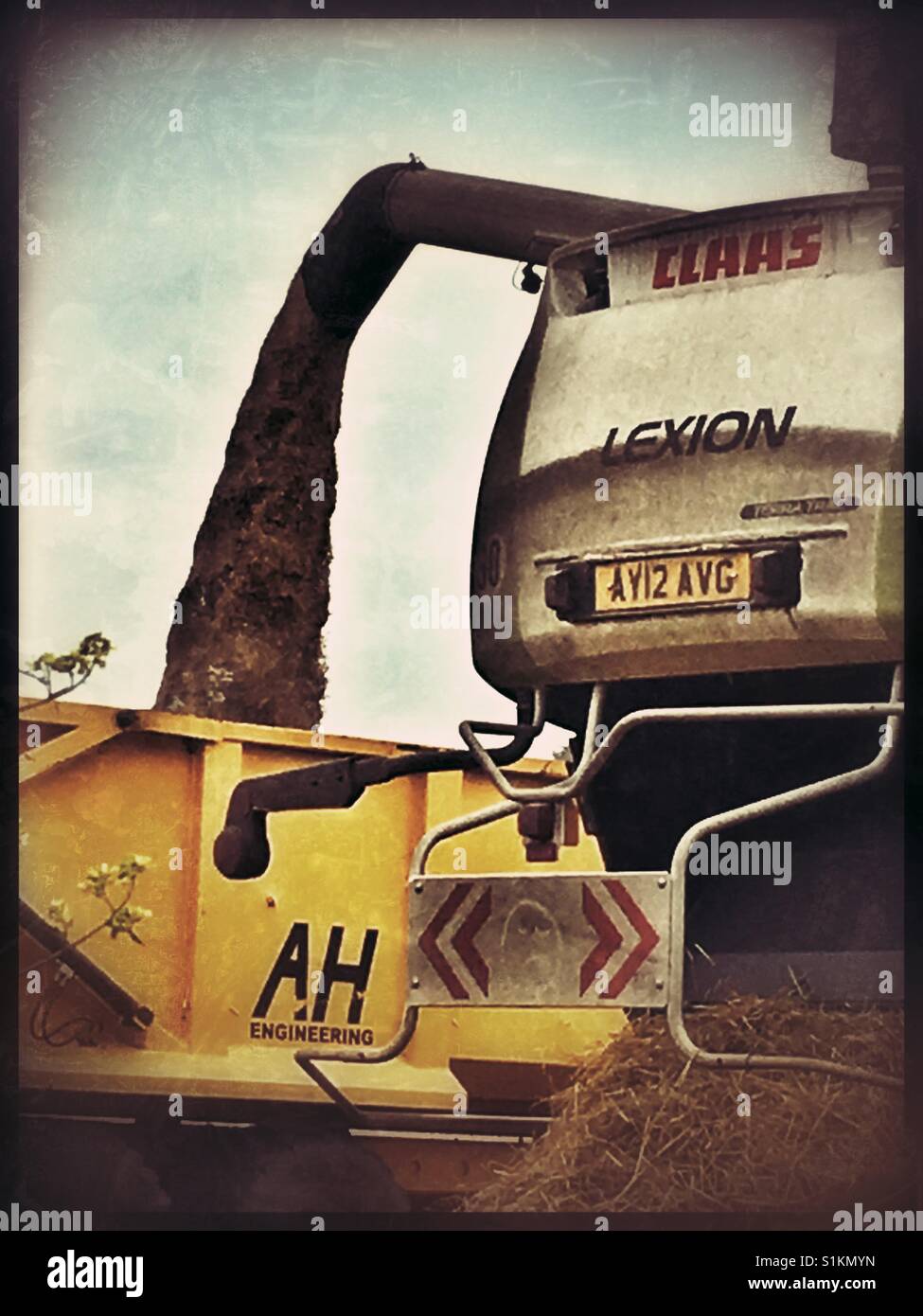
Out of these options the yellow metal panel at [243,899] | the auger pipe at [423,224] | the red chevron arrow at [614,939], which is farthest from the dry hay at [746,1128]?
the auger pipe at [423,224]

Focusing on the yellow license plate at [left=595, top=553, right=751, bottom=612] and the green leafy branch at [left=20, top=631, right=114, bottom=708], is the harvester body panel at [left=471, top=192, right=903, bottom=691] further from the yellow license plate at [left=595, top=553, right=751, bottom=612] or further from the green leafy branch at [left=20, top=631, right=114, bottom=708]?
the green leafy branch at [left=20, top=631, right=114, bottom=708]

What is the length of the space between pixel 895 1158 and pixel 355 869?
1.82 m

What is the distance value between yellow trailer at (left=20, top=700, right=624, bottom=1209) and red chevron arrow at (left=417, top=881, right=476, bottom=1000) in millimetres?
366

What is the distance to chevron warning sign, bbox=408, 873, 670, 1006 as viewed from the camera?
215 inches

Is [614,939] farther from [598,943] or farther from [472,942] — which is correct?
[472,942]

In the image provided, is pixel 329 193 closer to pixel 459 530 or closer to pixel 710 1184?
pixel 459 530

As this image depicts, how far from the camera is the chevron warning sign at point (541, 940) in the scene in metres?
5.46

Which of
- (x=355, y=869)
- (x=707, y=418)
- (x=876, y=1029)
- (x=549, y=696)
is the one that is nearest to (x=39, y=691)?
(x=355, y=869)

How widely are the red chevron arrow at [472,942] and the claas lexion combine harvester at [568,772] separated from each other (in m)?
0.01

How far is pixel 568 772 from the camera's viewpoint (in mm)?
6098

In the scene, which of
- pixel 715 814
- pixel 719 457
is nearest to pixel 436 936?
pixel 715 814

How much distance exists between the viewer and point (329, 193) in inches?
255

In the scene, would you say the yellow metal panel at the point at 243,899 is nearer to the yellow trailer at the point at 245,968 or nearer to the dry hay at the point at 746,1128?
the yellow trailer at the point at 245,968

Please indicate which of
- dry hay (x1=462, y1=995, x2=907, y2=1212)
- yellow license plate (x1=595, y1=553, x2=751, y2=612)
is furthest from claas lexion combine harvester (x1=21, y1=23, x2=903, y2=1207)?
dry hay (x1=462, y1=995, x2=907, y2=1212)
